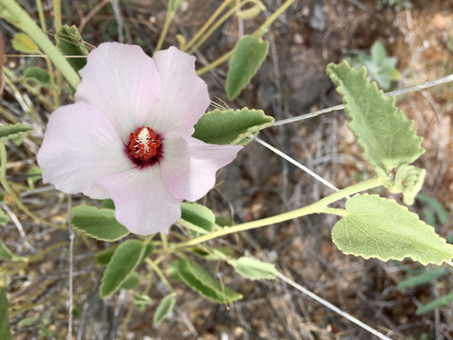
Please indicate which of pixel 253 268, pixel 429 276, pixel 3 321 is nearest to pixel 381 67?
pixel 429 276

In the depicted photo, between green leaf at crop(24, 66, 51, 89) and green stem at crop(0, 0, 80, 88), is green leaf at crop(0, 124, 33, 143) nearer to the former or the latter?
green stem at crop(0, 0, 80, 88)

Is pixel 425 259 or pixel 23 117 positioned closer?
pixel 425 259

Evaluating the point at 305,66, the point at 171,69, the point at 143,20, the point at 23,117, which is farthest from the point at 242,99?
the point at 171,69

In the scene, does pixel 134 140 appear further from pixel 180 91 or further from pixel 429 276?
pixel 429 276

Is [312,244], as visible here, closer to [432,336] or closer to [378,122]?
[432,336]

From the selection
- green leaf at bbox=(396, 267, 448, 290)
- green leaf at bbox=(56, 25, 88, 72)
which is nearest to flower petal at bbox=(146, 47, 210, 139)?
green leaf at bbox=(56, 25, 88, 72)

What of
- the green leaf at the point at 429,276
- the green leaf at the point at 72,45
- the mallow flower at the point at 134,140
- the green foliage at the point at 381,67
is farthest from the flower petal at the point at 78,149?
the green foliage at the point at 381,67

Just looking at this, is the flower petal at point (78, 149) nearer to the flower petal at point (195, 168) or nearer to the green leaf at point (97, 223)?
the flower petal at point (195, 168)
